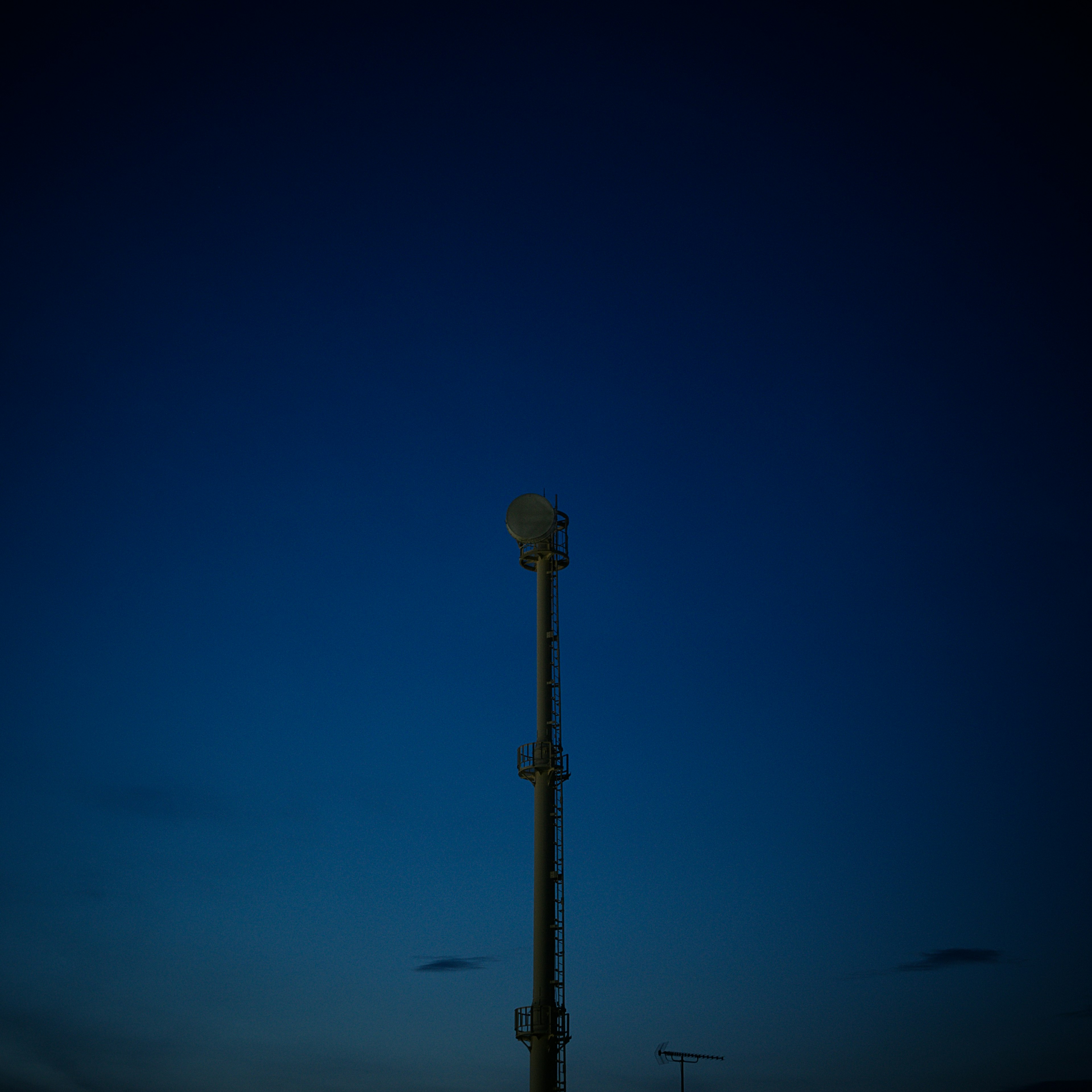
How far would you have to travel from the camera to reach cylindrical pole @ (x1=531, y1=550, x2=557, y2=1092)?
4644 cm

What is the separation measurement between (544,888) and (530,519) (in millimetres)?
19458

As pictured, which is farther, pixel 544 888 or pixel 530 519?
pixel 530 519

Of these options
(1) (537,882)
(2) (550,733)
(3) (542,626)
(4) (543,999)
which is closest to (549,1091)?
(4) (543,999)

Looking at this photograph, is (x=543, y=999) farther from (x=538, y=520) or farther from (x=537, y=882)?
(x=538, y=520)

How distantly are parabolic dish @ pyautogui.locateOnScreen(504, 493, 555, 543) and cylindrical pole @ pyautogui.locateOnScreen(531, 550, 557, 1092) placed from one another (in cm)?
350

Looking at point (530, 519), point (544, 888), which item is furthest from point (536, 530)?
point (544, 888)

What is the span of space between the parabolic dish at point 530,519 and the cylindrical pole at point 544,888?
3.50m

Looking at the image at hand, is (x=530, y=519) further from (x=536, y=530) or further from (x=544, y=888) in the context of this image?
(x=544, y=888)

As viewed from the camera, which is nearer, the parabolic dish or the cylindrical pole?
the cylindrical pole

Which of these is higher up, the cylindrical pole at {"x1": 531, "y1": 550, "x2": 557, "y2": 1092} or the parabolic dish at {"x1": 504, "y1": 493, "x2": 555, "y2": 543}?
the parabolic dish at {"x1": 504, "y1": 493, "x2": 555, "y2": 543}

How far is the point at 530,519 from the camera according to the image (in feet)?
186

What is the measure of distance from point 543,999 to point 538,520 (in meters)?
24.2

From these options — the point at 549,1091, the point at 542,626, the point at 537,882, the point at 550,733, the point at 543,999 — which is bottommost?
the point at 549,1091

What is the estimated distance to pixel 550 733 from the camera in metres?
51.7
